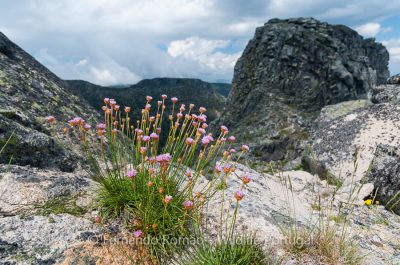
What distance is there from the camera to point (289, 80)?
84188 mm

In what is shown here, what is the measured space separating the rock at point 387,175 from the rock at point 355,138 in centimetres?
109

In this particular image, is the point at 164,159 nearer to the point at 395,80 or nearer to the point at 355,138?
the point at 355,138

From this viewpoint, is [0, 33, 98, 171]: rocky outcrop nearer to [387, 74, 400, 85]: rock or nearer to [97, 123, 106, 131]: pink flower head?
[97, 123, 106, 131]: pink flower head

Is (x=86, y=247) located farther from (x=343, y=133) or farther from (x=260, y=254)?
(x=343, y=133)

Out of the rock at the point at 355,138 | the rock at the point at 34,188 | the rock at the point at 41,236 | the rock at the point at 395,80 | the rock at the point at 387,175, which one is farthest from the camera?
the rock at the point at 395,80

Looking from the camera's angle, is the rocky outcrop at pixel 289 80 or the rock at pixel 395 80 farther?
the rocky outcrop at pixel 289 80

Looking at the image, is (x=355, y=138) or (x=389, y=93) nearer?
(x=355, y=138)

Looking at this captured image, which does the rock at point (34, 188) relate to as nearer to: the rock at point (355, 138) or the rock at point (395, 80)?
the rock at point (355, 138)

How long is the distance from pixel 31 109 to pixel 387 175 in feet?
27.6

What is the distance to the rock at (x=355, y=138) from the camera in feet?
34.8

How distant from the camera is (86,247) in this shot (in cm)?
370

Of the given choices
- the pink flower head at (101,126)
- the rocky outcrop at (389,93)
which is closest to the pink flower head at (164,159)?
the pink flower head at (101,126)

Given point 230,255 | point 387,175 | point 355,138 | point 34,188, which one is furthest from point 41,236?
point 355,138

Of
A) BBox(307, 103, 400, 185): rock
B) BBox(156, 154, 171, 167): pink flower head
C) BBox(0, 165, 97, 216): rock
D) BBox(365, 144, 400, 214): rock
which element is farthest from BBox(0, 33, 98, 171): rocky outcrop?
BBox(307, 103, 400, 185): rock
